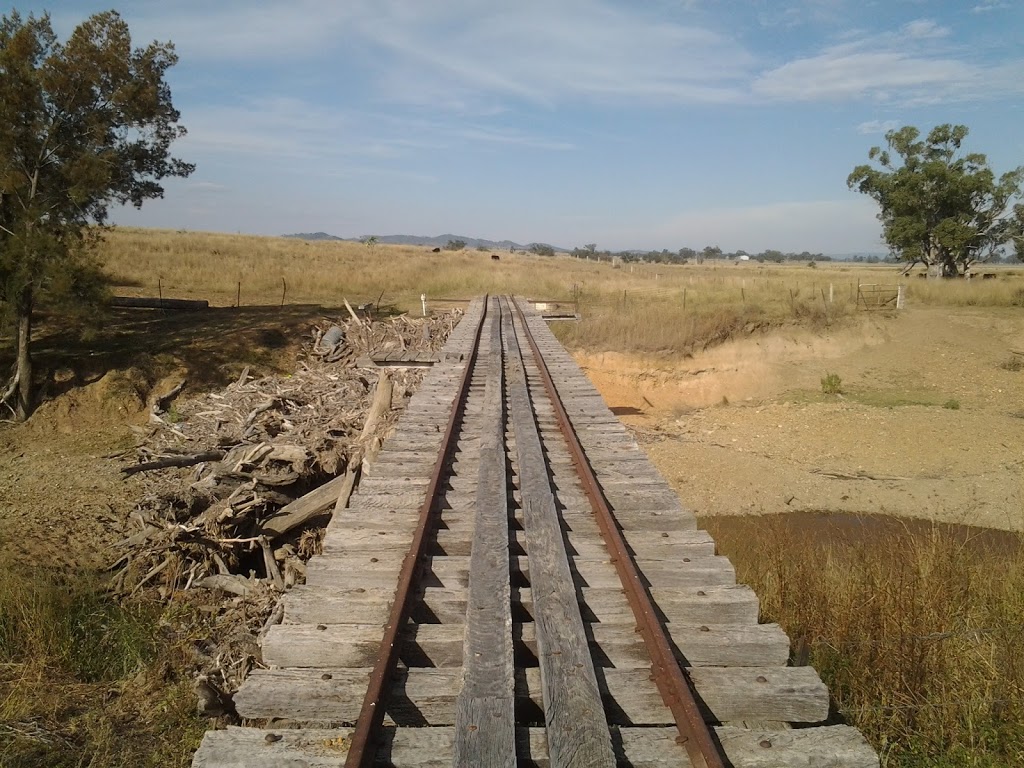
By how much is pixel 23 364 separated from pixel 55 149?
4631mm

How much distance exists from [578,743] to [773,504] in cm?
1120

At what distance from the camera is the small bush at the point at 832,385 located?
19.8 m

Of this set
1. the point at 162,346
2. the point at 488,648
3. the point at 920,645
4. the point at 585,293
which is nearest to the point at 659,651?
the point at 488,648

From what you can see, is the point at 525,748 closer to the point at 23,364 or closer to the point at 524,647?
the point at 524,647

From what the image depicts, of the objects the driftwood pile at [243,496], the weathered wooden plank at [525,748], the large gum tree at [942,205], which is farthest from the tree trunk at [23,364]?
the large gum tree at [942,205]

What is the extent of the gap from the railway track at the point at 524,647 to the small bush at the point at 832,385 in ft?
53.6

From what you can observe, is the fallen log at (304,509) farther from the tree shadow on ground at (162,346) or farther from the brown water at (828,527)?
the tree shadow on ground at (162,346)

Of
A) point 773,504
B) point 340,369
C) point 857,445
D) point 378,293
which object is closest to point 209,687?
point 340,369

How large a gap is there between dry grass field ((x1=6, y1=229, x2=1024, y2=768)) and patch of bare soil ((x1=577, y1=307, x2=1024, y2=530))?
76 mm

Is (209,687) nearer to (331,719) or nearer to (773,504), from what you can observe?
(331,719)

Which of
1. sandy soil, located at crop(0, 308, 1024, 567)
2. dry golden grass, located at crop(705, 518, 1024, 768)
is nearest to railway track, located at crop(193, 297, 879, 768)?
dry golden grass, located at crop(705, 518, 1024, 768)

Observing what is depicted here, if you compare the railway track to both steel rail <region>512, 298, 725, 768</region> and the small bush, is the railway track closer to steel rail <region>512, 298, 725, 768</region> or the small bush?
steel rail <region>512, 298, 725, 768</region>

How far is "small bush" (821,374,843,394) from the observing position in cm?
1984

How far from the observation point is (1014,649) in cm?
436
